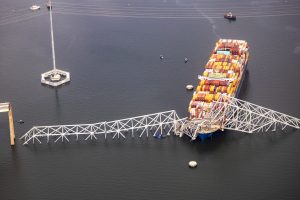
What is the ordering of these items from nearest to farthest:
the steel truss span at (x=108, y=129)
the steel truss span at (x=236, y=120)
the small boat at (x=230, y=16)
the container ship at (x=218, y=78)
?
the steel truss span at (x=236, y=120)
the steel truss span at (x=108, y=129)
the container ship at (x=218, y=78)
the small boat at (x=230, y=16)

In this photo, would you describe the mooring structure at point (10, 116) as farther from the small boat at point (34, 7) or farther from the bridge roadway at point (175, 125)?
the small boat at point (34, 7)

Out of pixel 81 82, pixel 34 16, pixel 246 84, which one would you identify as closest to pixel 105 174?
pixel 81 82

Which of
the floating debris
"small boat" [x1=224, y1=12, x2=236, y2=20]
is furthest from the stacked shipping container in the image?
"small boat" [x1=224, y1=12, x2=236, y2=20]

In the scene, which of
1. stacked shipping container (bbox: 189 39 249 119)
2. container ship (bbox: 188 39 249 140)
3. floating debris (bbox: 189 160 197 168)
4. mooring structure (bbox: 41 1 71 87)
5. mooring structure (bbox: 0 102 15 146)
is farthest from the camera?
mooring structure (bbox: 41 1 71 87)

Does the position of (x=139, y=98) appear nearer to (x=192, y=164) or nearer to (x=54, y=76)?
(x=54, y=76)

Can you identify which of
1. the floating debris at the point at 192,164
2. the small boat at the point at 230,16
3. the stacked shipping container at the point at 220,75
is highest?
the small boat at the point at 230,16

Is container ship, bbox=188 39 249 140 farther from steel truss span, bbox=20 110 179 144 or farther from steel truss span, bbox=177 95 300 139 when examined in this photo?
steel truss span, bbox=20 110 179 144

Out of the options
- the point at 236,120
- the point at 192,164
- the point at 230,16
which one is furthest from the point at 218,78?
the point at 230,16

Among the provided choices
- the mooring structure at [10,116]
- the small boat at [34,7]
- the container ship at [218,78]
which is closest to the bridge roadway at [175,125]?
the container ship at [218,78]
